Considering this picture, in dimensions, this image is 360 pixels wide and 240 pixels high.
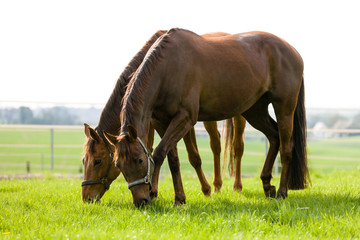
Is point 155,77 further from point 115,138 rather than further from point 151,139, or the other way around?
point 151,139

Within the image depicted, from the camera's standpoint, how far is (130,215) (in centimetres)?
379

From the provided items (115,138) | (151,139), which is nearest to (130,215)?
(115,138)

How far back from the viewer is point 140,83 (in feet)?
13.4

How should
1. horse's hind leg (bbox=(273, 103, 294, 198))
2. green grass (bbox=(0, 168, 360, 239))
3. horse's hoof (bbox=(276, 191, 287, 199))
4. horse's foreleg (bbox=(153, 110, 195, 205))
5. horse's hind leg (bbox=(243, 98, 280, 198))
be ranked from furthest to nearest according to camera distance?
horse's hind leg (bbox=(243, 98, 280, 198)), horse's hind leg (bbox=(273, 103, 294, 198)), horse's hoof (bbox=(276, 191, 287, 199)), horse's foreleg (bbox=(153, 110, 195, 205)), green grass (bbox=(0, 168, 360, 239))

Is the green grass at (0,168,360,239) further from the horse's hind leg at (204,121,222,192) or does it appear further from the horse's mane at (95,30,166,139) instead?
the horse's hind leg at (204,121,222,192)

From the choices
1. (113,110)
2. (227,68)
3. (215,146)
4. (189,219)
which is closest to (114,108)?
(113,110)

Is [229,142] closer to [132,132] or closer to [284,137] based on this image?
[284,137]

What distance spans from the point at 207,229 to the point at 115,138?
3.97 ft

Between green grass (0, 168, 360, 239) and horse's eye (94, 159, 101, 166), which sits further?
horse's eye (94, 159, 101, 166)

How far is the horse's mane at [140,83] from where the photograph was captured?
4.00 metres

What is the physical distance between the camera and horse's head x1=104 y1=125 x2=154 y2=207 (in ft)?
12.5

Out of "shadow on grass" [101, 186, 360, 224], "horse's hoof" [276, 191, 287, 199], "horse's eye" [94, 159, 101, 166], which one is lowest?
"horse's hoof" [276, 191, 287, 199]

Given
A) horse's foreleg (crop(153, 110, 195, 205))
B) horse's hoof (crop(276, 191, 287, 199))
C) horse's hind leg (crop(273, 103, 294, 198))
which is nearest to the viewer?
horse's foreleg (crop(153, 110, 195, 205))

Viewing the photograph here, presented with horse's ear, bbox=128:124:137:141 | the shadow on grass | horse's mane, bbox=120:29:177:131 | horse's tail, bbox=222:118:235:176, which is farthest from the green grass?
horse's tail, bbox=222:118:235:176
